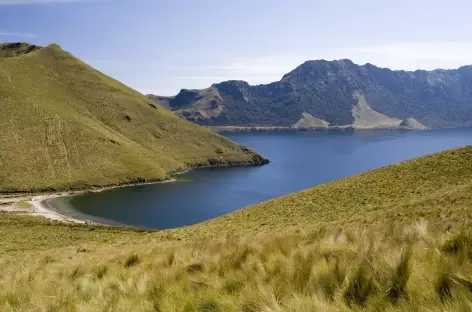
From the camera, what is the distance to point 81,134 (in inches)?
4993

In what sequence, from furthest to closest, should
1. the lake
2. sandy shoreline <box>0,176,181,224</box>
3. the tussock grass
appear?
the lake → sandy shoreline <box>0,176,181,224</box> → the tussock grass

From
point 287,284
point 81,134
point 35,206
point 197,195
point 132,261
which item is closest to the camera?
point 287,284

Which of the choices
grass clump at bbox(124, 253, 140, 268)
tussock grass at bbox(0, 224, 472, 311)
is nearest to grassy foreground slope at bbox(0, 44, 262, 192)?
grass clump at bbox(124, 253, 140, 268)

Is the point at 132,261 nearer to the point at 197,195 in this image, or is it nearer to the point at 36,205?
the point at 36,205

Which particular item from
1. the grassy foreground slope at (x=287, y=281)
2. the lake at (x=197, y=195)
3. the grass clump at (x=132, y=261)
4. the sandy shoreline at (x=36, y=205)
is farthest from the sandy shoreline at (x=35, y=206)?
the grassy foreground slope at (x=287, y=281)

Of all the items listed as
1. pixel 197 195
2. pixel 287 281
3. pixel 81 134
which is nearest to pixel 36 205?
pixel 197 195

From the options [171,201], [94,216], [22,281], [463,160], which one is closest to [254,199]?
[171,201]

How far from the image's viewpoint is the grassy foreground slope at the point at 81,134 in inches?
4230

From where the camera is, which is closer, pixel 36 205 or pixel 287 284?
pixel 287 284

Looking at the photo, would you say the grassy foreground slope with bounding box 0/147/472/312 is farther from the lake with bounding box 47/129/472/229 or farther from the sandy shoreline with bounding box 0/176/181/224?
the lake with bounding box 47/129/472/229

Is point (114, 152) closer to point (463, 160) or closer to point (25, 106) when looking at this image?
point (25, 106)

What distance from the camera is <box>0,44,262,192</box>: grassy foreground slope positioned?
352 feet

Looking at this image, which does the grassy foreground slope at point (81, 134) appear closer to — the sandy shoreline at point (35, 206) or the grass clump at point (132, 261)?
the sandy shoreline at point (35, 206)

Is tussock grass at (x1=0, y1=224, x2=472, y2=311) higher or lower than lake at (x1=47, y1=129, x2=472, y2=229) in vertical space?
higher
